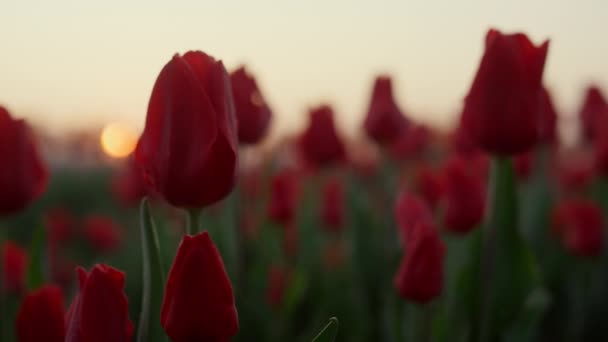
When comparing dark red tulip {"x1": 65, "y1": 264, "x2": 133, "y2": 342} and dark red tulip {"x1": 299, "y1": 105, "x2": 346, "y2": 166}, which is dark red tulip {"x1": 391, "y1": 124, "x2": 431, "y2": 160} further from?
dark red tulip {"x1": 65, "y1": 264, "x2": 133, "y2": 342}

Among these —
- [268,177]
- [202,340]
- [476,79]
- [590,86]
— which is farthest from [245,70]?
[590,86]

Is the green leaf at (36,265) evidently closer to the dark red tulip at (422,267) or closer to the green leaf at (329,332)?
the dark red tulip at (422,267)

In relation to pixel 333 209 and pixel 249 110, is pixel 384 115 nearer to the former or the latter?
pixel 249 110

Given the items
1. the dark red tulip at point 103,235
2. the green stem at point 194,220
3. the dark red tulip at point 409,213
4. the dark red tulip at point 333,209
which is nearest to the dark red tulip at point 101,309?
the green stem at point 194,220

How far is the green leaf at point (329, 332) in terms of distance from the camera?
2.98 feet

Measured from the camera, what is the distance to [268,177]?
9.46ft

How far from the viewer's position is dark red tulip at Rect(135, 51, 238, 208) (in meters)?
0.96

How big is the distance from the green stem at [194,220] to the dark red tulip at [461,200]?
0.83 meters

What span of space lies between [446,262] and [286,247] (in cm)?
70

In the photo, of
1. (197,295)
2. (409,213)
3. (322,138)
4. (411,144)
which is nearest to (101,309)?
(197,295)

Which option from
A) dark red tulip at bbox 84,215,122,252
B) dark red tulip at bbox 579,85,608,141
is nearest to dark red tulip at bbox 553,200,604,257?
dark red tulip at bbox 579,85,608,141

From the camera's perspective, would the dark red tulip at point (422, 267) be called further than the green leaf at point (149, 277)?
Yes

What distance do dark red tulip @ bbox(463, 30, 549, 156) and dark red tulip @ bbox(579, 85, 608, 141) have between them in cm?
172

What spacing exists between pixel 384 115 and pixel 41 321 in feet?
4.83
